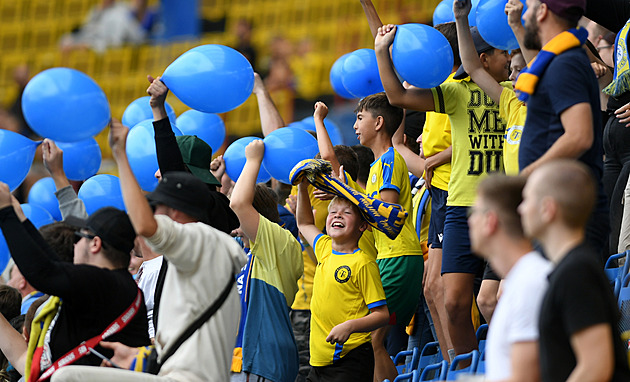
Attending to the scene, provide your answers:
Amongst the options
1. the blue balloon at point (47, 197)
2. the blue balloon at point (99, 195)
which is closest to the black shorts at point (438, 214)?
the blue balloon at point (99, 195)

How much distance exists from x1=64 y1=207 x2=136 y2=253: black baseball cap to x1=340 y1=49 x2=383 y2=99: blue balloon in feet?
7.17

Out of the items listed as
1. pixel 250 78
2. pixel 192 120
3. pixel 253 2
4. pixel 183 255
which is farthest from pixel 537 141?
pixel 253 2

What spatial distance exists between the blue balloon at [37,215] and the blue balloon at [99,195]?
0.97 m

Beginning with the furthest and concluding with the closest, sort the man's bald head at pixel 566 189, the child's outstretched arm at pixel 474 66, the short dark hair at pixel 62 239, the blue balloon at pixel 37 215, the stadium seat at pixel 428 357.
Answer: the blue balloon at pixel 37 215, the stadium seat at pixel 428 357, the child's outstretched arm at pixel 474 66, the short dark hair at pixel 62 239, the man's bald head at pixel 566 189

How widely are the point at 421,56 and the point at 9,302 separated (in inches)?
95.1

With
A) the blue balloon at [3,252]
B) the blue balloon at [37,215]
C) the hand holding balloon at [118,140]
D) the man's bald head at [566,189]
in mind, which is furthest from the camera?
the blue balloon at [37,215]

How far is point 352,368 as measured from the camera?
13.5ft

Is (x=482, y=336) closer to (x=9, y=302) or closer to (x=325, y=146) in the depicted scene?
(x=325, y=146)

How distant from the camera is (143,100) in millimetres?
5789

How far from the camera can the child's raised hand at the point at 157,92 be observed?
388cm

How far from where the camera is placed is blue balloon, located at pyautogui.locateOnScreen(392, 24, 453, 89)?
159 inches

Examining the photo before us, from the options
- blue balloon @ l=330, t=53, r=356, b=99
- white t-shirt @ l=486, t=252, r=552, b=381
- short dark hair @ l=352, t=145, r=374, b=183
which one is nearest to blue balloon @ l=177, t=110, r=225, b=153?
blue balloon @ l=330, t=53, r=356, b=99

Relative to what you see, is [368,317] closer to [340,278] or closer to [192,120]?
[340,278]

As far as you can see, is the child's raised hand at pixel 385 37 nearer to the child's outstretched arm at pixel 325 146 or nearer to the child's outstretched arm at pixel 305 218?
the child's outstretched arm at pixel 325 146
